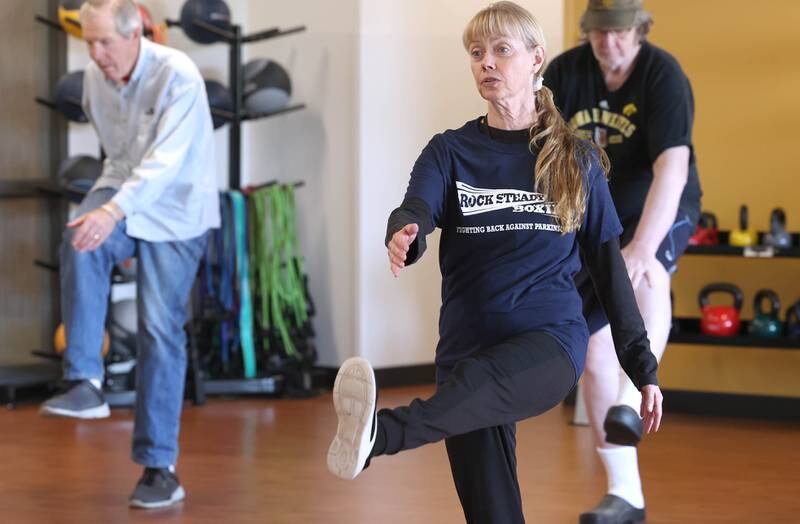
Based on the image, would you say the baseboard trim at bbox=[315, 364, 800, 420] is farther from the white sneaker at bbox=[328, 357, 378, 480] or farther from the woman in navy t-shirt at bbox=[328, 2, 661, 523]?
the white sneaker at bbox=[328, 357, 378, 480]

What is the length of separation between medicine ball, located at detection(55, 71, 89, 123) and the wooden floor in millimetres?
1490

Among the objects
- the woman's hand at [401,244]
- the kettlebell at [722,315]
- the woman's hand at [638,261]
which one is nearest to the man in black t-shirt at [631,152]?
the woman's hand at [638,261]

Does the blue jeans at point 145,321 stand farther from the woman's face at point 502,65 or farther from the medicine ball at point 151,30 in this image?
the medicine ball at point 151,30

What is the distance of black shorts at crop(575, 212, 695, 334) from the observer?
3.56 m

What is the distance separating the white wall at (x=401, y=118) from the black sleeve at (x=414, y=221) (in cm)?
430

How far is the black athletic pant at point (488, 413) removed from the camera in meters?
2.36

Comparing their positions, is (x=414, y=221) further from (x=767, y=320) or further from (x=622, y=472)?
(x=767, y=320)

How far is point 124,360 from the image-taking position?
6.30 metres

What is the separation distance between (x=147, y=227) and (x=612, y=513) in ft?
5.49

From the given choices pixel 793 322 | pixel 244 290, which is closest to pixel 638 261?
pixel 793 322

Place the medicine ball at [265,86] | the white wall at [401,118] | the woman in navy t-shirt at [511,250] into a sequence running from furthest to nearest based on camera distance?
the white wall at [401,118]
the medicine ball at [265,86]
the woman in navy t-shirt at [511,250]

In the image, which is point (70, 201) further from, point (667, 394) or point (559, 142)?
point (559, 142)

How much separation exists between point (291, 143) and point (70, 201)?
1.28 metres

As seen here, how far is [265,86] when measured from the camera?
6594 mm
